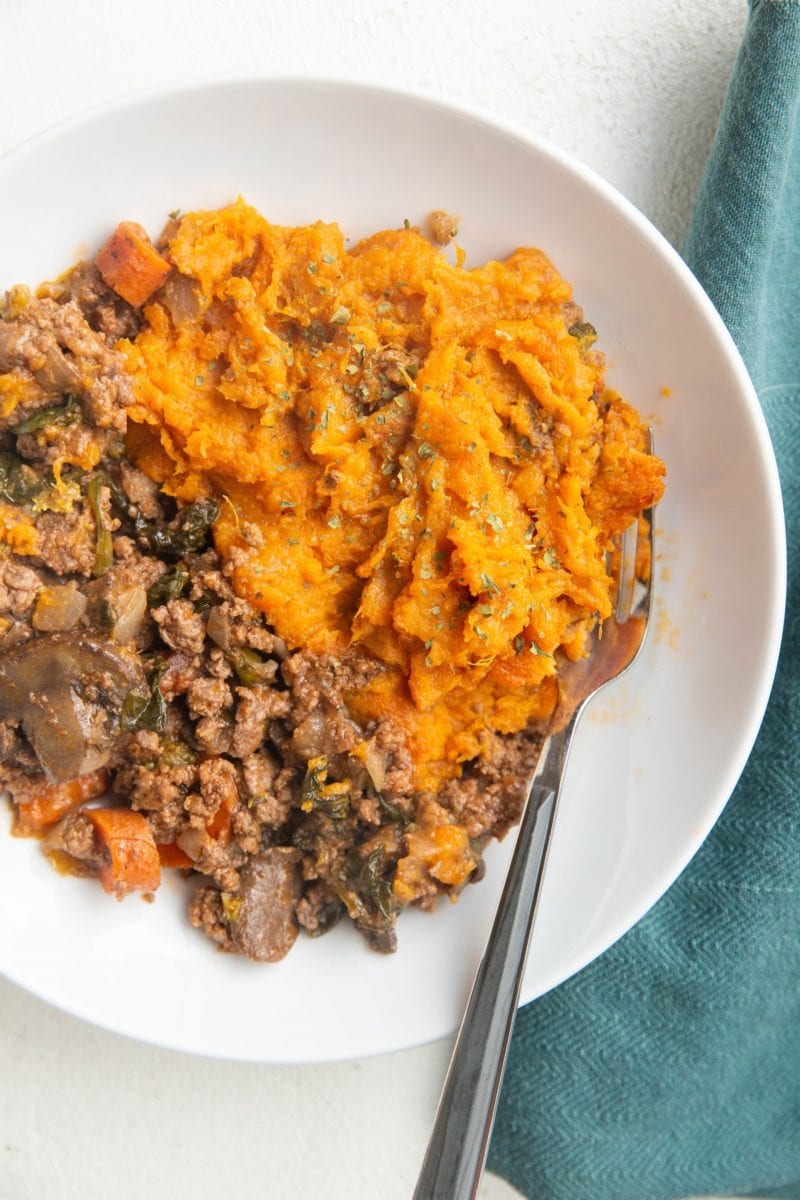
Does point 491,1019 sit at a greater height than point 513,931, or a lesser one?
lesser

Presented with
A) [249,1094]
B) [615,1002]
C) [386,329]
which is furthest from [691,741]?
[249,1094]

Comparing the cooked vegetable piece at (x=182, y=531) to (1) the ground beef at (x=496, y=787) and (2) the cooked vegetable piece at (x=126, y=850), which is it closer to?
(2) the cooked vegetable piece at (x=126, y=850)

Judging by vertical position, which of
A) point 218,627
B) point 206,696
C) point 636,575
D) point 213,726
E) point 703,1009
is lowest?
point 703,1009

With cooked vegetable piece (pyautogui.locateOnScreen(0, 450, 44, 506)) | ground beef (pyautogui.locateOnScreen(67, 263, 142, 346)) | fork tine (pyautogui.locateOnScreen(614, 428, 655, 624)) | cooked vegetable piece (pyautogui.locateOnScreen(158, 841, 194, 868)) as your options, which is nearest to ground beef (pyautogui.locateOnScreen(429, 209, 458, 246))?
ground beef (pyautogui.locateOnScreen(67, 263, 142, 346))

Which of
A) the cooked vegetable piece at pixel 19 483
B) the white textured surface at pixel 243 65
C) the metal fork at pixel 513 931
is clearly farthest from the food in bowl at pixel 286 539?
the white textured surface at pixel 243 65

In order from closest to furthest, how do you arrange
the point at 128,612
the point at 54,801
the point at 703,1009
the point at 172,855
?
the point at 128,612 → the point at 54,801 → the point at 172,855 → the point at 703,1009

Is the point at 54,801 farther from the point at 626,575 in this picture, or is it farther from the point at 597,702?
the point at 626,575

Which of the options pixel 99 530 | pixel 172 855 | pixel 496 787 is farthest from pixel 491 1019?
pixel 99 530
